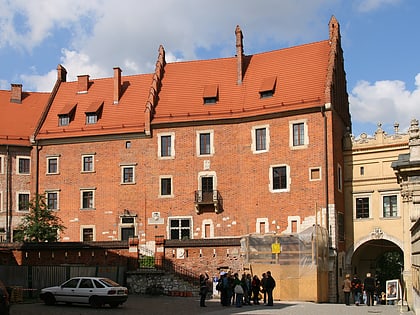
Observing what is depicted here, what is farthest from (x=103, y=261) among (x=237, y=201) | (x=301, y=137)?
(x=301, y=137)

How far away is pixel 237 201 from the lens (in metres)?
45.9

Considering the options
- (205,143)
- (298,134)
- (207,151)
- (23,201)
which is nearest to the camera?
(298,134)

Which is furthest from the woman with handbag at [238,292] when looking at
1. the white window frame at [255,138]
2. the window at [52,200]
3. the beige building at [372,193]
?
the window at [52,200]

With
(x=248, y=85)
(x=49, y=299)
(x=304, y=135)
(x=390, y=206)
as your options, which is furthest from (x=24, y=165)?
(x=390, y=206)

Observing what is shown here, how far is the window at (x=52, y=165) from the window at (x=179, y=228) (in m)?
9.51

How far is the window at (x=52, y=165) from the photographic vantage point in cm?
5031

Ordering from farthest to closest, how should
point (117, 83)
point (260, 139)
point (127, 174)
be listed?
point (117, 83), point (127, 174), point (260, 139)

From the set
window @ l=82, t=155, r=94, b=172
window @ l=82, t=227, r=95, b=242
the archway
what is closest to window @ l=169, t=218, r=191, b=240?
window @ l=82, t=227, r=95, b=242

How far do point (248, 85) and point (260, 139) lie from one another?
447cm

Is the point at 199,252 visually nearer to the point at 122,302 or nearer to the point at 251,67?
the point at 122,302

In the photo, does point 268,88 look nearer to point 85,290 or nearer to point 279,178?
point 279,178

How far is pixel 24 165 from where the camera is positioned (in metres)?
51.2

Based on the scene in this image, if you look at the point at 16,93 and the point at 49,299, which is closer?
the point at 49,299

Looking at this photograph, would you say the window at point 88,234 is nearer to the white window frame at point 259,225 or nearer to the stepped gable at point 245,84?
the stepped gable at point 245,84
